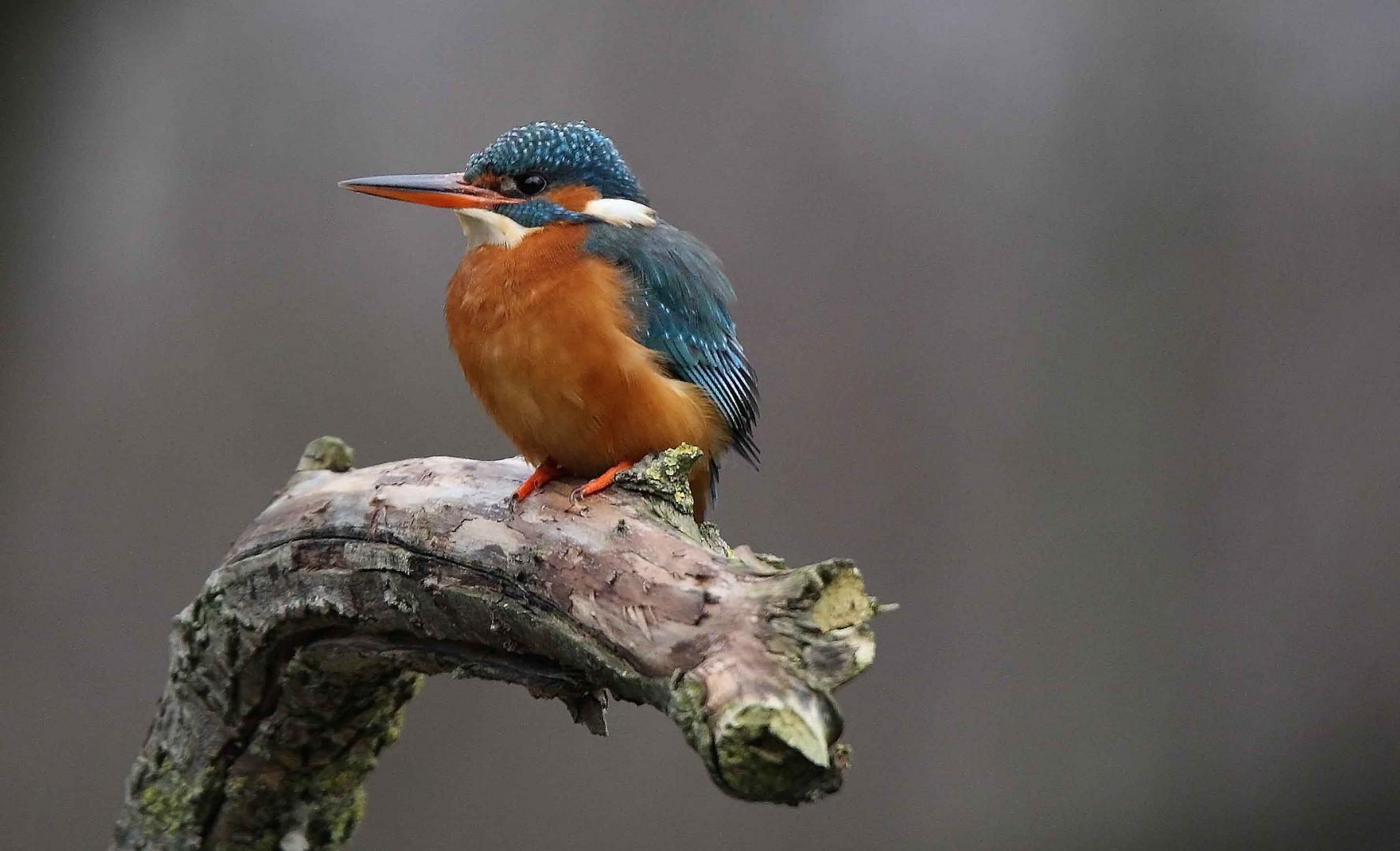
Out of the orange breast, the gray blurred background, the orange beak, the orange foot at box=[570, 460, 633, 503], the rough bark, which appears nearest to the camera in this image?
the rough bark

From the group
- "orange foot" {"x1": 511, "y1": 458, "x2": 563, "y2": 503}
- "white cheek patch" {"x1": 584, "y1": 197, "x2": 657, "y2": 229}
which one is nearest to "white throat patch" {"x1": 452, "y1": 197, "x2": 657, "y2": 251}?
"white cheek patch" {"x1": 584, "y1": 197, "x2": 657, "y2": 229}

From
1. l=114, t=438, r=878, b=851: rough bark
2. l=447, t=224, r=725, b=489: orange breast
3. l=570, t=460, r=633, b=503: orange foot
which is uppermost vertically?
l=447, t=224, r=725, b=489: orange breast

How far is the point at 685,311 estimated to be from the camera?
1443 mm

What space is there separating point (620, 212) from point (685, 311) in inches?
7.3

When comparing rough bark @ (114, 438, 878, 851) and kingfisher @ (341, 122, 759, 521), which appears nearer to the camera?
rough bark @ (114, 438, 878, 851)

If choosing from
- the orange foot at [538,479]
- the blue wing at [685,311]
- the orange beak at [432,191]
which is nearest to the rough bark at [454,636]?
the orange foot at [538,479]

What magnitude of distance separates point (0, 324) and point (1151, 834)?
2.54m

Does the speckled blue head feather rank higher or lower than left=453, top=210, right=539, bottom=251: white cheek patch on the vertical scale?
higher

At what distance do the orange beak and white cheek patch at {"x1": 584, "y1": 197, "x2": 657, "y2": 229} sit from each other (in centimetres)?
10

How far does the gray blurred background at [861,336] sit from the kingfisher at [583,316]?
793mm

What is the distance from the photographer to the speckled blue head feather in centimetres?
148

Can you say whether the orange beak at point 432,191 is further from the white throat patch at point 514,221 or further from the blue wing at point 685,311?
the blue wing at point 685,311

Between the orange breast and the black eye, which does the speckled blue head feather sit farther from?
the orange breast

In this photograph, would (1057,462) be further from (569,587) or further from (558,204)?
(569,587)
